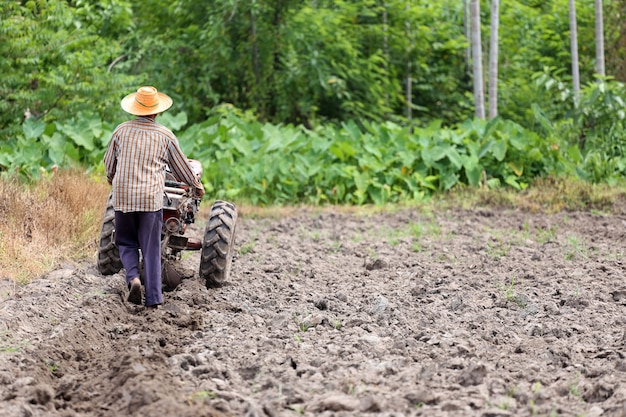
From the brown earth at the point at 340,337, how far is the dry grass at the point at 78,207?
1.20 feet

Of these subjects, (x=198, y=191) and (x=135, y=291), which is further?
(x=198, y=191)

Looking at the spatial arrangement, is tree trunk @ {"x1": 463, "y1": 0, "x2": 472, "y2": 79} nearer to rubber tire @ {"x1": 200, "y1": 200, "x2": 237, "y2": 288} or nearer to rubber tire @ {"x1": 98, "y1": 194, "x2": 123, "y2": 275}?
rubber tire @ {"x1": 200, "y1": 200, "x2": 237, "y2": 288}

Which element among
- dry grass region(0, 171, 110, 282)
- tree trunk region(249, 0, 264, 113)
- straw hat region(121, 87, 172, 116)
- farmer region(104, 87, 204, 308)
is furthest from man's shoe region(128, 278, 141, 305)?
tree trunk region(249, 0, 264, 113)

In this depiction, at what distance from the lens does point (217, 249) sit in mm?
7195

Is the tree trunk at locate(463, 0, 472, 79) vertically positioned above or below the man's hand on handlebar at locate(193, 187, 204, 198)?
above

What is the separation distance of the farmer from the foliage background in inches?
213

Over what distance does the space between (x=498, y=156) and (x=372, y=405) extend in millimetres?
9411

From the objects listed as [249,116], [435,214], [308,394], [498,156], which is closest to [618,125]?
[498,156]

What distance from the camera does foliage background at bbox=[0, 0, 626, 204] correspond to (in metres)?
13.0

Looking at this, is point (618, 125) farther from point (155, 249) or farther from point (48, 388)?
point (48, 388)

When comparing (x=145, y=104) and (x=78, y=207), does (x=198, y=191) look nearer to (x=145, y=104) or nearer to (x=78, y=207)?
(x=145, y=104)

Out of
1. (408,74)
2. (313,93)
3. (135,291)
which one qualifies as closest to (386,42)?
(408,74)

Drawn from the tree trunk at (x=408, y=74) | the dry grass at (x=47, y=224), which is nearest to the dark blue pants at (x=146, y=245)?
the dry grass at (x=47, y=224)

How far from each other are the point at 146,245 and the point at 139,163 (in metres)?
0.59
